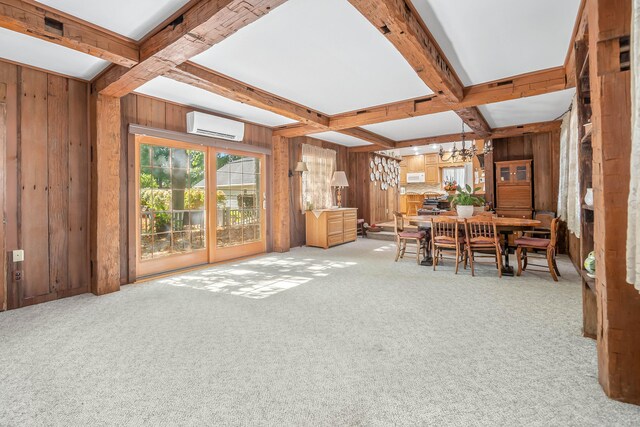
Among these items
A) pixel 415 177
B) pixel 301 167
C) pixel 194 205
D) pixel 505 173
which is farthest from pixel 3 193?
pixel 415 177

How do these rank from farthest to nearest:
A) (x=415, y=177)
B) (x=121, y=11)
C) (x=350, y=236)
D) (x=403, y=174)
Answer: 1. (x=403, y=174)
2. (x=415, y=177)
3. (x=350, y=236)
4. (x=121, y=11)

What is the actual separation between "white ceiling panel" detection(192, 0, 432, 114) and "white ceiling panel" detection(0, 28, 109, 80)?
109 centimetres

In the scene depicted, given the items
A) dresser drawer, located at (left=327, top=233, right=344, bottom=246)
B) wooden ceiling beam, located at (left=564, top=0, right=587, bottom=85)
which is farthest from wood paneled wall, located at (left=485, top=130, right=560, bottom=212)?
dresser drawer, located at (left=327, top=233, right=344, bottom=246)

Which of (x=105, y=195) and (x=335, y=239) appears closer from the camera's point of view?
(x=105, y=195)

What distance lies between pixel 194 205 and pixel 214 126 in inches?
48.4

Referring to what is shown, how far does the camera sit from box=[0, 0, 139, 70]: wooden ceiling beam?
206 cm

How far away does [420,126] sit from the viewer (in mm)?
5848

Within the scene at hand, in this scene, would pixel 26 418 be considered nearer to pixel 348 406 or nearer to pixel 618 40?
pixel 348 406

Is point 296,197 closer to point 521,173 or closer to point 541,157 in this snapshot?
point 521,173

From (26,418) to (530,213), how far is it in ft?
24.7

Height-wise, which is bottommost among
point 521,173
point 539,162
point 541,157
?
point 521,173

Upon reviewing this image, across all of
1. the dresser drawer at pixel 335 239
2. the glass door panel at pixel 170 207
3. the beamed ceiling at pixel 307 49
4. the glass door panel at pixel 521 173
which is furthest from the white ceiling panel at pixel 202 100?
the glass door panel at pixel 521 173

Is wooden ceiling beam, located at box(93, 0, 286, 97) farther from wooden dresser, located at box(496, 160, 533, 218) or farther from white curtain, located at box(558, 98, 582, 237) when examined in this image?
wooden dresser, located at box(496, 160, 533, 218)

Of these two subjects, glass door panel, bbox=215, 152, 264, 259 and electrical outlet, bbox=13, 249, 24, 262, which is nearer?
electrical outlet, bbox=13, 249, 24, 262
